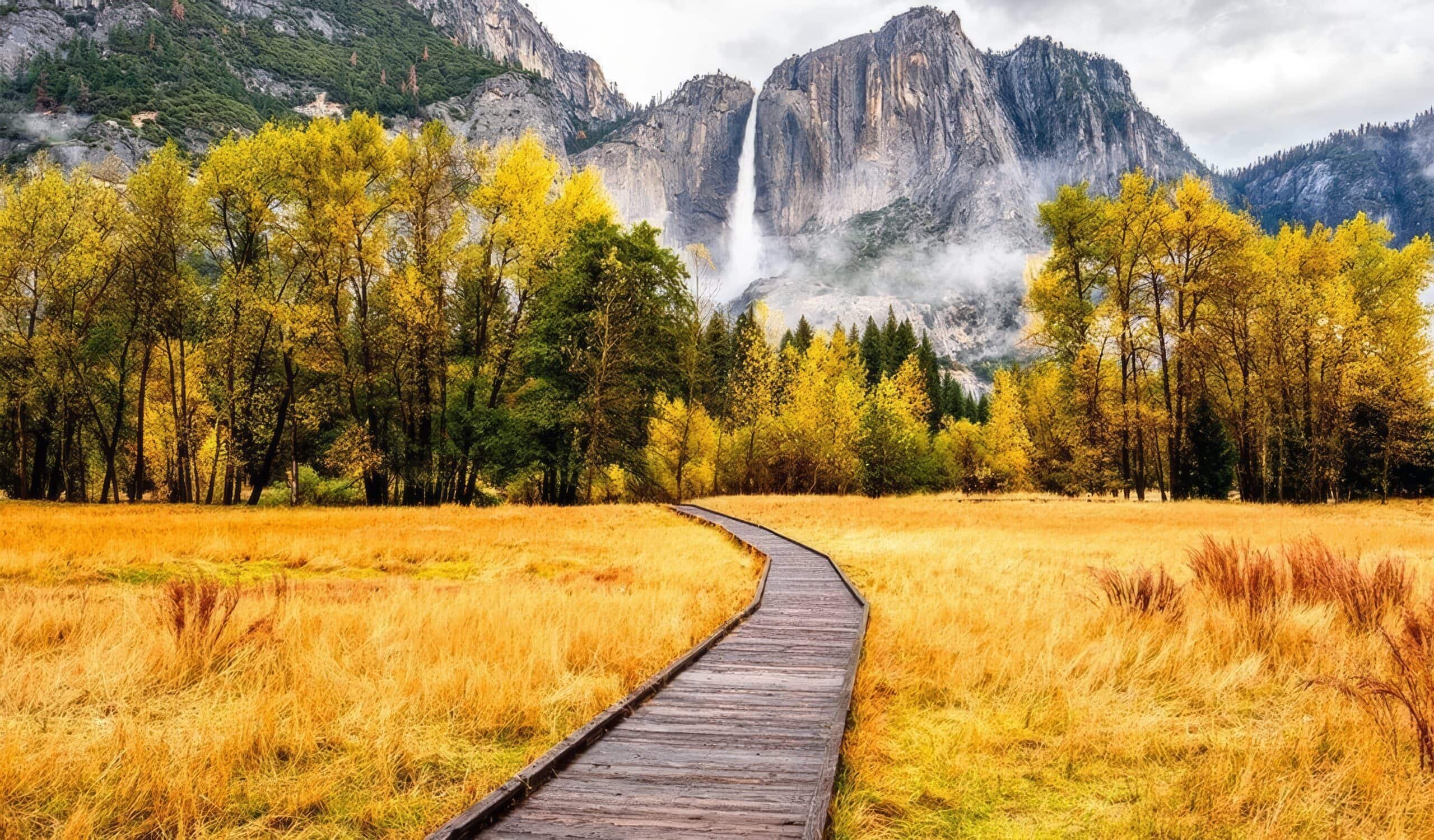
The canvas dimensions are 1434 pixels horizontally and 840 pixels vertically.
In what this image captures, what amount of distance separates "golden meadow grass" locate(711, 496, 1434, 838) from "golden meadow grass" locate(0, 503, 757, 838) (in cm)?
253

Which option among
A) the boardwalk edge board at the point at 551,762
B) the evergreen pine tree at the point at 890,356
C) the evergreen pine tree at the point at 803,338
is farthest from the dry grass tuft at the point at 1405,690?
the evergreen pine tree at the point at 803,338

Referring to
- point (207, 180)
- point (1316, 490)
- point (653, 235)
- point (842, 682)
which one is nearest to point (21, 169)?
point (207, 180)

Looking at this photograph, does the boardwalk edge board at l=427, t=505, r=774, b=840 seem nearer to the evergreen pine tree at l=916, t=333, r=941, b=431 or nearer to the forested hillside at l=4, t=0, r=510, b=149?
the evergreen pine tree at l=916, t=333, r=941, b=431

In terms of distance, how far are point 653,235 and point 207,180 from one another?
720 inches

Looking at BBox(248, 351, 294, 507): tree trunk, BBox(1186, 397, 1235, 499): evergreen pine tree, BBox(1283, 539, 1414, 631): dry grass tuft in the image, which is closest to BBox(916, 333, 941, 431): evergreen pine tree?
BBox(1186, 397, 1235, 499): evergreen pine tree

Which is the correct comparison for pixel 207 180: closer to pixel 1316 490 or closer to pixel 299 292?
pixel 299 292

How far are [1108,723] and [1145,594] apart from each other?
4475mm

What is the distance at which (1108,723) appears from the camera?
17.6ft

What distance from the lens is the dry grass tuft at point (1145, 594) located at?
862 centimetres

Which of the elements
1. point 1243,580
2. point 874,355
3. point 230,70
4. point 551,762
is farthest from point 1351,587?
point 230,70

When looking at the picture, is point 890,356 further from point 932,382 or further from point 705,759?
point 705,759

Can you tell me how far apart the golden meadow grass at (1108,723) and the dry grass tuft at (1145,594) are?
15cm

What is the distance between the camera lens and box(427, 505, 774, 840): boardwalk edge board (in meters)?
3.03

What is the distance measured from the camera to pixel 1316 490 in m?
32.8
